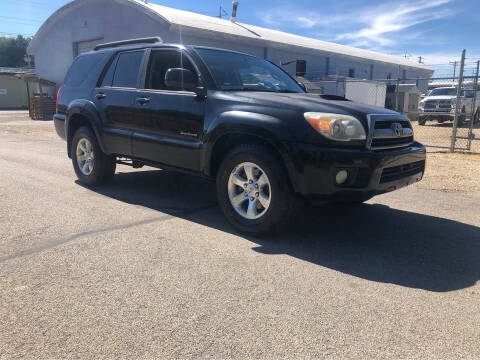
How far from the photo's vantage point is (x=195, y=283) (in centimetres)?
297

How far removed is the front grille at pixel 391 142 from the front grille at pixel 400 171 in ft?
0.71

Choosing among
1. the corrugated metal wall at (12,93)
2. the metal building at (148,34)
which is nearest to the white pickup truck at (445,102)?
the metal building at (148,34)

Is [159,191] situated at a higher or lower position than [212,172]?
lower

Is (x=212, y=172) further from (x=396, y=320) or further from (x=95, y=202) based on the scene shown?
(x=396, y=320)

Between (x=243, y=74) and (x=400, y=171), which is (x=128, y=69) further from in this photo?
(x=400, y=171)

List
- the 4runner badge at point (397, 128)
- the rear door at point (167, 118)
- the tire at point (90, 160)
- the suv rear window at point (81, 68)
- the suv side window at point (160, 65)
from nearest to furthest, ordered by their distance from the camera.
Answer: the 4runner badge at point (397, 128) → the rear door at point (167, 118) → the suv side window at point (160, 65) → the tire at point (90, 160) → the suv rear window at point (81, 68)

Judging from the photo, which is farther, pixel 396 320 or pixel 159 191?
pixel 159 191

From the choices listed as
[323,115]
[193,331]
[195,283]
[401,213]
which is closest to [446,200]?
[401,213]

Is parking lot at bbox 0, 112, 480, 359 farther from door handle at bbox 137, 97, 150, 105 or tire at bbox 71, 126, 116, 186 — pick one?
door handle at bbox 137, 97, 150, 105

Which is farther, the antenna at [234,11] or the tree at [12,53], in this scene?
the tree at [12,53]

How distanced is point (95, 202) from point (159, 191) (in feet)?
3.30

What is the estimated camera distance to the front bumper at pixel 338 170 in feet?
11.4

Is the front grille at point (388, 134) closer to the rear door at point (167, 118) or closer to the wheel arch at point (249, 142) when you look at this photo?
the wheel arch at point (249, 142)

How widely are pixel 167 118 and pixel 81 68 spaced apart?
2.42 meters
